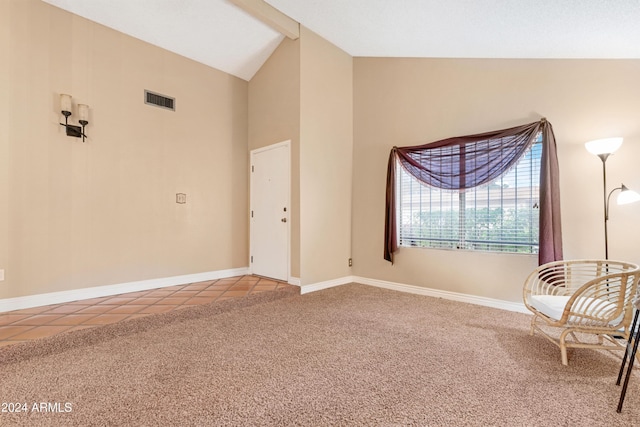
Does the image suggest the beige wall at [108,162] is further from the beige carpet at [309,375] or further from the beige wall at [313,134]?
the beige carpet at [309,375]

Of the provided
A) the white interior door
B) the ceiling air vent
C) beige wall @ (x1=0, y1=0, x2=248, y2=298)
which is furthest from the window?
the ceiling air vent

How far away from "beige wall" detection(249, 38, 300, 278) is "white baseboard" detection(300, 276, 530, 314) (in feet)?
1.60

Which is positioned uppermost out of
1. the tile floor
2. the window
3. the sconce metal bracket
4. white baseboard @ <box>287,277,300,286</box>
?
the sconce metal bracket

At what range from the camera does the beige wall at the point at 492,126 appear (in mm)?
2760

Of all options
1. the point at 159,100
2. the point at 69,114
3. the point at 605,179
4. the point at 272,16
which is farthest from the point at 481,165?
the point at 69,114

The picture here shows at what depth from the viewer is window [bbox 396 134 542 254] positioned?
3131 millimetres

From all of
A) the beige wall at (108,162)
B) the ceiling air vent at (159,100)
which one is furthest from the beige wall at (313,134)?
the ceiling air vent at (159,100)

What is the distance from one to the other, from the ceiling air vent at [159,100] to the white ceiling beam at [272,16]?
57.6 inches

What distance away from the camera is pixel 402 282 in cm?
401

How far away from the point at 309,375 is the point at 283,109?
3272 millimetres

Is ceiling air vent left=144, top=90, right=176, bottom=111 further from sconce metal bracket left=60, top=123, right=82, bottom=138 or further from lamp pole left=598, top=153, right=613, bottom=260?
lamp pole left=598, top=153, right=613, bottom=260

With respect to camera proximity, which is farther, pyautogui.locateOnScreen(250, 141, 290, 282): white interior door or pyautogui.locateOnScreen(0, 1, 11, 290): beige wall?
pyautogui.locateOnScreen(250, 141, 290, 282): white interior door

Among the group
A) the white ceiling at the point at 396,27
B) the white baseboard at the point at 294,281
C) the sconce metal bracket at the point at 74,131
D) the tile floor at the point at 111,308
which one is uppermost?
the white ceiling at the point at 396,27

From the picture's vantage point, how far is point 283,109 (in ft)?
13.1
